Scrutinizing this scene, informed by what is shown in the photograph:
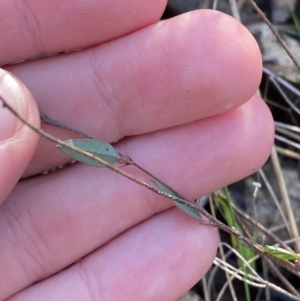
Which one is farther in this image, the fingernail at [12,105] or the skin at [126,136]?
the skin at [126,136]

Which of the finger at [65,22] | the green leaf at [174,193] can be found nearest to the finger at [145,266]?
the green leaf at [174,193]

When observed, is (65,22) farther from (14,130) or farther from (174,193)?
(174,193)

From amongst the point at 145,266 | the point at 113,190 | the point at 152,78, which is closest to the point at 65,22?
the point at 152,78

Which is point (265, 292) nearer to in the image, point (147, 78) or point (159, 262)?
point (159, 262)

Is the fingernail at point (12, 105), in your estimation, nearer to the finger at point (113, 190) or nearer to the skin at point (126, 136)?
the skin at point (126, 136)

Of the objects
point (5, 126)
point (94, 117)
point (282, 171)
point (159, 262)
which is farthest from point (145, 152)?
point (282, 171)
